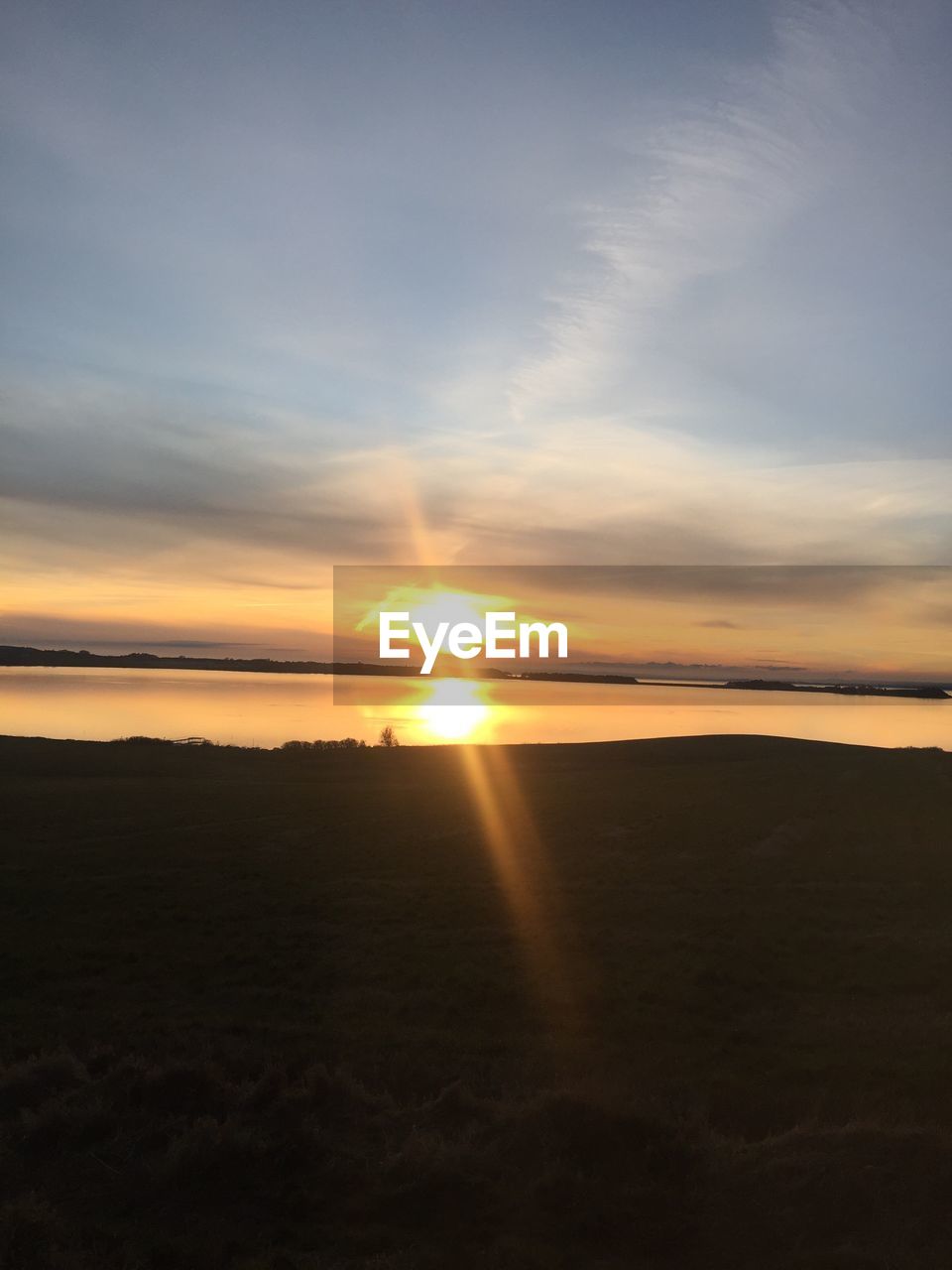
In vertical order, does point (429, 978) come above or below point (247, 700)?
below

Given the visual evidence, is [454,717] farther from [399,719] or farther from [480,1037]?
[480,1037]

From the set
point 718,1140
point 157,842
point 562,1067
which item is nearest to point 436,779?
point 157,842

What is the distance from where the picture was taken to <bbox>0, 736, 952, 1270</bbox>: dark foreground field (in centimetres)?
521

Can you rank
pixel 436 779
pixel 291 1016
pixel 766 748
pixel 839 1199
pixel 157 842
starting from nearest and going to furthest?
pixel 839 1199, pixel 291 1016, pixel 157 842, pixel 436 779, pixel 766 748

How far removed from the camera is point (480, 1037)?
28.6 ft

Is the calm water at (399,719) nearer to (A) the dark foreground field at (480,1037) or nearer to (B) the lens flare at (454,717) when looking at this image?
(B) the lens flare at (454,717)

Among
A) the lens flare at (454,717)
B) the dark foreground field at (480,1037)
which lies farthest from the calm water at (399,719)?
the dark foreground field at (480,1037)

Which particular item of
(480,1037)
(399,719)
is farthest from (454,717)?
(480,1037)

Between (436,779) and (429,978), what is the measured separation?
15.2m

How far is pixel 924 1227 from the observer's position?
500cm

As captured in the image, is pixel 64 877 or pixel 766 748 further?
pixel 766 748

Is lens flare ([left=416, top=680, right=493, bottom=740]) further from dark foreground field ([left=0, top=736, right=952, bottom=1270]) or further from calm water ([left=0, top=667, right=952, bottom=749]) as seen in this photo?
dark foreground field ([left=0, top=736, right=952, bottom=1270])

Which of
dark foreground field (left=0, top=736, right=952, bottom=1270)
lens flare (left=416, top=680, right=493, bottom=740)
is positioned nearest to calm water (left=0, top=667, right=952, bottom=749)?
lens flare (left=416, top=680, right=493, bottom=740)

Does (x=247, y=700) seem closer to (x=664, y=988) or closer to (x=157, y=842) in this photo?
(x=157, y=842)
